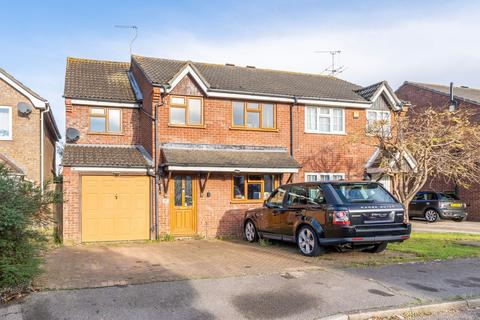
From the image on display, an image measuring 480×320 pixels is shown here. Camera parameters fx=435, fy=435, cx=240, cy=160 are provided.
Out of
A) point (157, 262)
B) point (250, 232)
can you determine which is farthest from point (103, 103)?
point (157, 262)

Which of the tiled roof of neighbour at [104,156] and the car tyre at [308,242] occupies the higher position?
the tiled roof of neighbour at [104,156]

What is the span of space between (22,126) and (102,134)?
328cm

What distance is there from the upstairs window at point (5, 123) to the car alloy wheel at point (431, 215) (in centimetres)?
1869

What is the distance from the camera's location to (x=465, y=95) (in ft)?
84.6

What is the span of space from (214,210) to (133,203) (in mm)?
2600

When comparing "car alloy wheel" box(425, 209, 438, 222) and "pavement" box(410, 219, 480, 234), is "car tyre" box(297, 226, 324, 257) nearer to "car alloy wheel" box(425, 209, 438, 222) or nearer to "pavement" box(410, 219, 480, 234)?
"pavement" box(410, 219, 480, 234)

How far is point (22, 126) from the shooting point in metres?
15.6

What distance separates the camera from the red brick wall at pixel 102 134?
1440 centimetres

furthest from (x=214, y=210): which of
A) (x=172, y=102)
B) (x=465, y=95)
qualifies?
(x=465, y=95)

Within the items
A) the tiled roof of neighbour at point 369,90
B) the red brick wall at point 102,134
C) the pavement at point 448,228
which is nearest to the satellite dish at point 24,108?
the red brick wall at point 102,134

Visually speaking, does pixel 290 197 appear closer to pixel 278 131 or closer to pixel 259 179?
pixel 259 179

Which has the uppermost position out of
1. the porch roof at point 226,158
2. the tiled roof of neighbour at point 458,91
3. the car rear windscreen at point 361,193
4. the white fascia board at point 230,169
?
the tiled roof of neighbour at point 458,91

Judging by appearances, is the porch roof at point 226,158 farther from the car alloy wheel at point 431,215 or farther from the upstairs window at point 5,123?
the car alloy wheel at point 431,215

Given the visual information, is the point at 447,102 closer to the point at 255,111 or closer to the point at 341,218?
the point at 255,111
